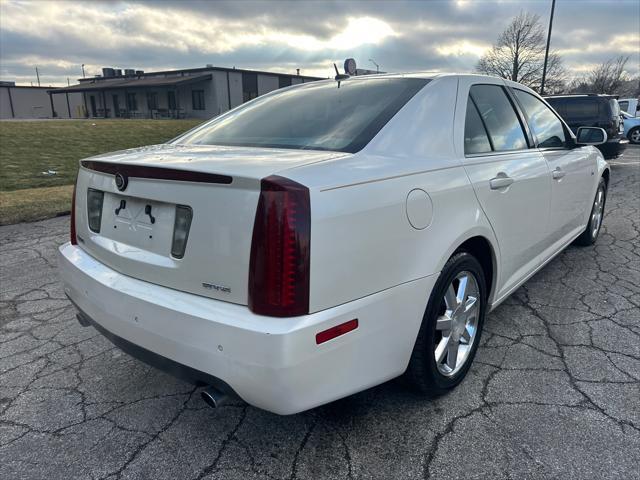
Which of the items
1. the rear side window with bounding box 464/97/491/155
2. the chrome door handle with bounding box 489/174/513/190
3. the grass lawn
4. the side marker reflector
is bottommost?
the grass lawn

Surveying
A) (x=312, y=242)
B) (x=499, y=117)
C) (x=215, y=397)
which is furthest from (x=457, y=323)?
(x=499, y=117)

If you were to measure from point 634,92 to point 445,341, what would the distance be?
205 feet

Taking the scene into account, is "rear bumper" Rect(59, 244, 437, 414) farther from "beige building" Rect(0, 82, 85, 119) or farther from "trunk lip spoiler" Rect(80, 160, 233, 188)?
"beige building" Rect(0, 82, 85, 119)

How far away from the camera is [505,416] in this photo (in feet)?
7.63

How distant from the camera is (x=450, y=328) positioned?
244cm

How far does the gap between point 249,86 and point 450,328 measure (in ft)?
157

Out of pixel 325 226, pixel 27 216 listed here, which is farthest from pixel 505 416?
pixel 27 216

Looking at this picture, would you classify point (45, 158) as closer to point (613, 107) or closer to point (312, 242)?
point (312, 242)

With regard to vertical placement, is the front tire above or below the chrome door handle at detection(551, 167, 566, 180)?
below

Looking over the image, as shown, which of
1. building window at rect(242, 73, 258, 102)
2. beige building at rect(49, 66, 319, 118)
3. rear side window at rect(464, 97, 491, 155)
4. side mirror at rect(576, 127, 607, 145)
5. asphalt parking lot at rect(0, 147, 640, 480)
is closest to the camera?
asphalt parking lot at rect(0, 147, 640, 480)

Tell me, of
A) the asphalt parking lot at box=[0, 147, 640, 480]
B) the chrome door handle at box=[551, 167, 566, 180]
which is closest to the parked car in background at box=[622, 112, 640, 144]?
the chrome door handle at box=[551, 167, 566, 180]

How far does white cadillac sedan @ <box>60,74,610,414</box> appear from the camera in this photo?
1688 millimetres

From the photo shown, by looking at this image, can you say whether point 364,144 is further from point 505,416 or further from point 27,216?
point 27,216

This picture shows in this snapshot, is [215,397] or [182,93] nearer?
[215,397]
